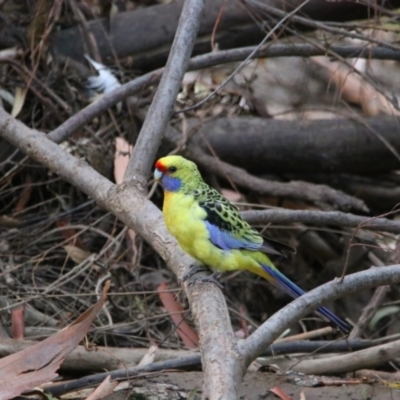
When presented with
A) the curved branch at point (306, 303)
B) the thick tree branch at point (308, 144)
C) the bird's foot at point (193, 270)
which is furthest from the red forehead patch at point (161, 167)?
the thick tree branch at point (308, 144)

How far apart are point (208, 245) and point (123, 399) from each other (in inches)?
30.9

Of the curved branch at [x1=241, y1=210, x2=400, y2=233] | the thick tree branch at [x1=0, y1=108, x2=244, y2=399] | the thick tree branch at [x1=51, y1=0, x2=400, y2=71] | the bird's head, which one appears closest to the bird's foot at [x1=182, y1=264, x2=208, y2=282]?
the thick tree branch at [x1=0, y1=108, x2=244, y2=399]

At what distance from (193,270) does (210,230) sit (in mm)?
208

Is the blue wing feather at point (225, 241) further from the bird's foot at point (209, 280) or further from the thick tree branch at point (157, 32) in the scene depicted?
the thick tree branch at point (157, 32)

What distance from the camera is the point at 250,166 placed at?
5.36m

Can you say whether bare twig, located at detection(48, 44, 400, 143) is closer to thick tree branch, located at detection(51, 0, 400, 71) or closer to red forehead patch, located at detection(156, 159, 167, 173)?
thick tree branch, located at detection(51, 0, 400, 71)

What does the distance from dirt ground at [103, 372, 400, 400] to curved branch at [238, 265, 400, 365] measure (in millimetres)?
938

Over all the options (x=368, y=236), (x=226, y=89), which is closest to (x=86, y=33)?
(x=226, y=89)

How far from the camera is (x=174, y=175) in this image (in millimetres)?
3553

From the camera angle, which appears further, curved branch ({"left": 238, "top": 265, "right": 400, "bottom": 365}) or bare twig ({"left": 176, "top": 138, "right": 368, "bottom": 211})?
bare twig ({"left": 176, "top": 138, "right": 368, "bottom": 211})

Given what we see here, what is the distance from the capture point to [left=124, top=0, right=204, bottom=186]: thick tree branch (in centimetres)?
374

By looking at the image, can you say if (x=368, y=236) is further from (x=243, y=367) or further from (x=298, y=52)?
(x=243, y=367)

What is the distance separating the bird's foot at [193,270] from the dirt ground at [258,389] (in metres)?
0.54

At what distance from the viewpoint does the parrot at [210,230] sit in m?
3.31
